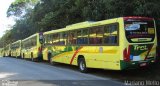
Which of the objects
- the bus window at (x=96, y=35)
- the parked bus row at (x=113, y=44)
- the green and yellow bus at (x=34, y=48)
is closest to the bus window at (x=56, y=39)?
the parked bus row at (x=113, y=44)

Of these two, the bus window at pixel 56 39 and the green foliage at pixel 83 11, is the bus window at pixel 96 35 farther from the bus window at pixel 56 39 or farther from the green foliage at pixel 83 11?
the bus window at pixel 56 39

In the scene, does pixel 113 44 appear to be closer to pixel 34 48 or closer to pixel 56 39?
pixel 56 39

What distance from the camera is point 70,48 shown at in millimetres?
20438

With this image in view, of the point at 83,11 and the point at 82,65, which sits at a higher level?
the point at 83,11

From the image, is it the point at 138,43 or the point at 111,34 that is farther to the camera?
the point at 111,34

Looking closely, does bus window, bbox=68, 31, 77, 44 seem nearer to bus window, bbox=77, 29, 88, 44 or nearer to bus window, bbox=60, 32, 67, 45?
bus window, bbox=77, 29, 88, 44

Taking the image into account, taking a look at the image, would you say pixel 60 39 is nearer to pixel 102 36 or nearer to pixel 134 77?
pixel 102 36

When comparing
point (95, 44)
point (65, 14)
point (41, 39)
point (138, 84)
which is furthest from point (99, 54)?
point (65, 14)

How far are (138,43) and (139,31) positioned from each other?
0.56m

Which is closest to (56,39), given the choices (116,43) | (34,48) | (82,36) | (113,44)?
(82,36)

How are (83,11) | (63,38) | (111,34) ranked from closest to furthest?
(111,34)
(63,38)
(83,11)

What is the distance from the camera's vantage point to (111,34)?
15.5m

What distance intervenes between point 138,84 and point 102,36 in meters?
3.79

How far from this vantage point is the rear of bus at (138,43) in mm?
14523
